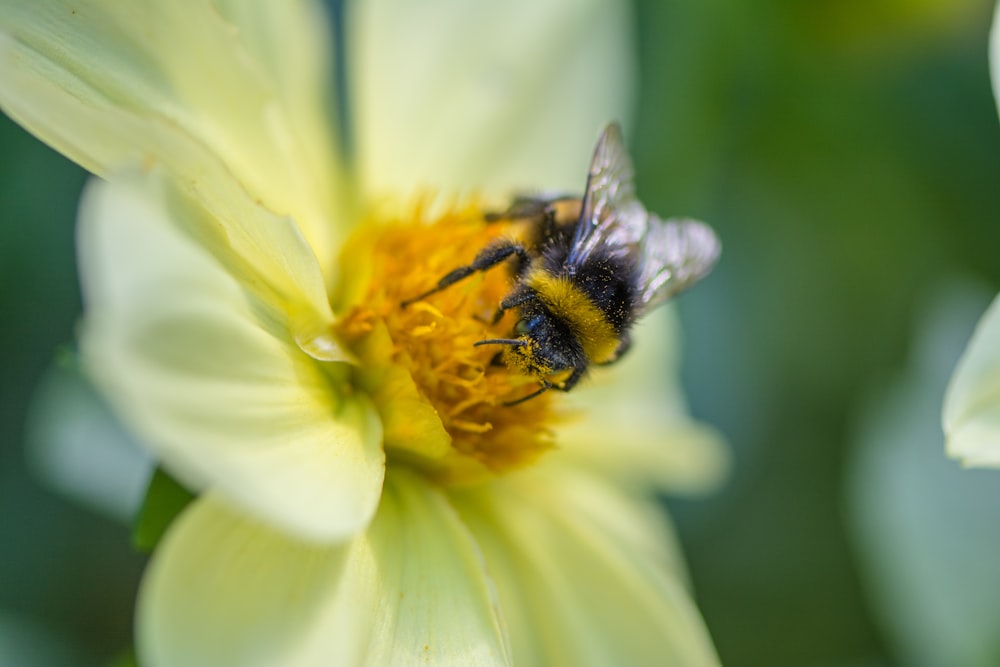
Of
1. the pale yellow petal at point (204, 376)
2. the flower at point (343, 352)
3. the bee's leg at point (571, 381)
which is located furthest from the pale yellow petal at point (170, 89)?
the bee's leg at point (571, 381)

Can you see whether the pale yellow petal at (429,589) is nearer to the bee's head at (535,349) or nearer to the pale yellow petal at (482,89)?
the bee's head at (535,349)

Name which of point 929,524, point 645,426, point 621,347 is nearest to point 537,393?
point 621,347

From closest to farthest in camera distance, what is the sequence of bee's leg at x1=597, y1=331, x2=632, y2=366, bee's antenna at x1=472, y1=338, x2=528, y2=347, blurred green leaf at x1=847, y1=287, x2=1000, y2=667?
bee's antenna at x1=472, y1=338, x2=528, y2=347
bee's leg at x1=597, y1=331, x2=632, y2=366
blurred green leaf at x1=847, y1=287, x2=1000, y2=667

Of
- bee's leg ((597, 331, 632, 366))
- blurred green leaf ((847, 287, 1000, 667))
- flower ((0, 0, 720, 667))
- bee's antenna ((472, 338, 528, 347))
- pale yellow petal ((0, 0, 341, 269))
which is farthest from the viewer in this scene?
blurred green leaf ((847, 287, 1000, 667))

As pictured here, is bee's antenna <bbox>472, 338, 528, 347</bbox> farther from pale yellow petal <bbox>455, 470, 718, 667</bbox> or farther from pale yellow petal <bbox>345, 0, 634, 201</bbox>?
pale yellow petal <bbox>345, 0, 634, 201</bbox>

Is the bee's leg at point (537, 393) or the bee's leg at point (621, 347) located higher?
the bee's leg at point (621, 347)

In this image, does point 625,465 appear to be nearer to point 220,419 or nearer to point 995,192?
point 220,419

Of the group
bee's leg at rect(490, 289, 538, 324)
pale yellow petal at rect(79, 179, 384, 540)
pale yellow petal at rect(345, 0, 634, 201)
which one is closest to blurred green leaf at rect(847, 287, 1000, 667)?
pale yellow petal at rect(345, 0, 634, 201)

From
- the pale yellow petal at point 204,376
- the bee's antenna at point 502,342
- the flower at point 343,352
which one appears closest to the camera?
the pale yellow petal at point 204,376
